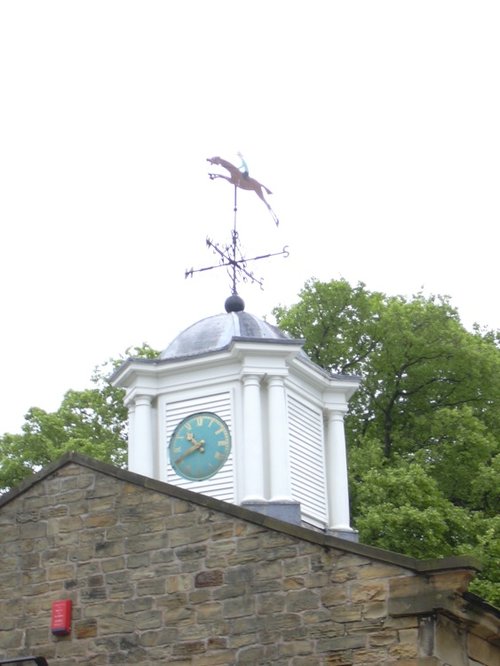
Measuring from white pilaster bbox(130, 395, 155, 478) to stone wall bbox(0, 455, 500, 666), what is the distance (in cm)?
325

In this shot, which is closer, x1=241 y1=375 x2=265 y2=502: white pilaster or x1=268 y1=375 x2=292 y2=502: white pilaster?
x1=241 y1=375 x2=265 y2=502: white pilaster

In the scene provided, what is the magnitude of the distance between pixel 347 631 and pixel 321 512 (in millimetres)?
5471

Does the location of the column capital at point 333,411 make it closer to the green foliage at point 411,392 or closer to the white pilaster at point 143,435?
the white pilaster at point 143,435

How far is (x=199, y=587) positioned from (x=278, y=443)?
4.16 meters

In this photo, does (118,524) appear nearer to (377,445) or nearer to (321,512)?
(321,512)

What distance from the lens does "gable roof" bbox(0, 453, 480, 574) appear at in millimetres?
11617

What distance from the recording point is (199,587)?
1278cm

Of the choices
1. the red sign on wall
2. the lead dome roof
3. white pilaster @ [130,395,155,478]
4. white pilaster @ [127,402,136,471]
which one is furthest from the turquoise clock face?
the red sign on wall

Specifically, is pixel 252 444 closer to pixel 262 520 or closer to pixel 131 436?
pixel 131 436

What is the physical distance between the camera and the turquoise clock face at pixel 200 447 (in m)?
16.8

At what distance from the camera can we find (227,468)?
16.7m

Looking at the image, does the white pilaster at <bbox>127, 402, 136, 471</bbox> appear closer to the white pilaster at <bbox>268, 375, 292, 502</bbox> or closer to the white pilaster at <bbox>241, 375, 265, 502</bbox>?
the white pilaster at <bbox>241, 375, 265, 502</bbox>

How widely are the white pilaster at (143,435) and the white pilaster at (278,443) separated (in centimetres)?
162

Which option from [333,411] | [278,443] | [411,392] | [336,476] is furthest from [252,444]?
[411,392]
